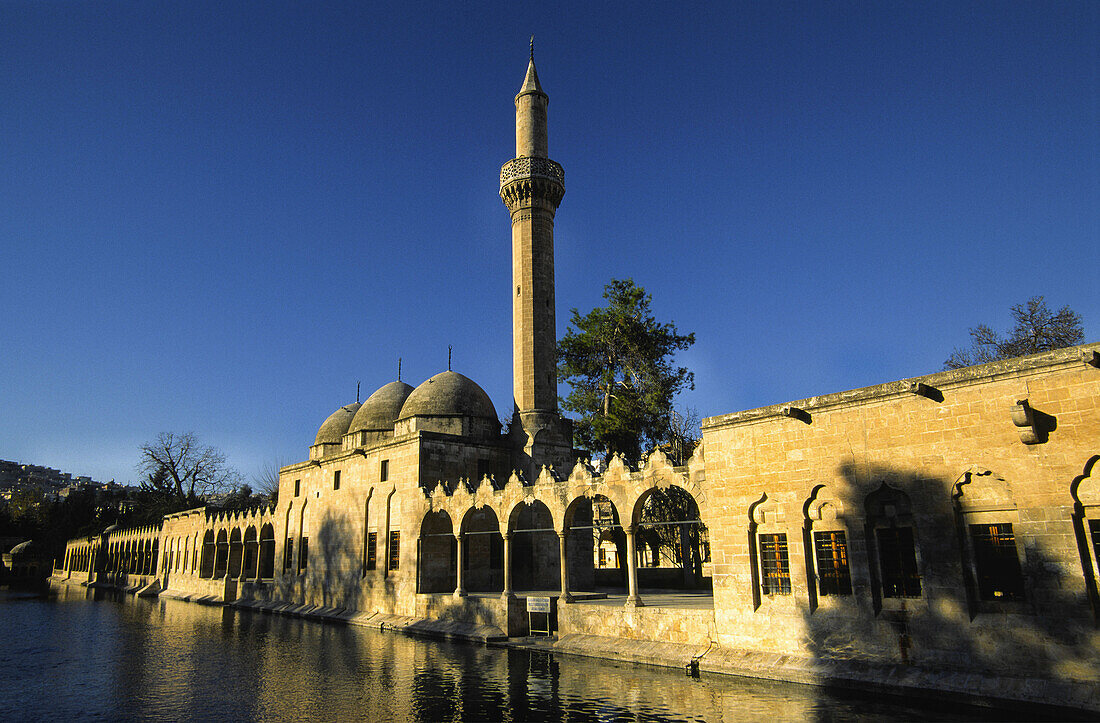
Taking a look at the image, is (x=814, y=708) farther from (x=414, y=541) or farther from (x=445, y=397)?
(x=445, y=397)

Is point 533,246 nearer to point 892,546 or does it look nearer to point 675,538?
point 675,538

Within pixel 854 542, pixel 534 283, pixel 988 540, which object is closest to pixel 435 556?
pixel 534 283

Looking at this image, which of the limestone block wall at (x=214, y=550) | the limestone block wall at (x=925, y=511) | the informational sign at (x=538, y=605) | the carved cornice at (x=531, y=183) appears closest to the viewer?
the limestone block wall at (x=925, y=511)

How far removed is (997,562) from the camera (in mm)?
11453

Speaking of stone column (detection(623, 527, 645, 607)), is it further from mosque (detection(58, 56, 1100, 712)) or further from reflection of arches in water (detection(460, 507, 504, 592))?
reflection of arches in water (detection(460, 507, 504, 592))

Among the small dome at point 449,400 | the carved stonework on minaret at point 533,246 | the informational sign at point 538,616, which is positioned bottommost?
the informational sign at point 538,616

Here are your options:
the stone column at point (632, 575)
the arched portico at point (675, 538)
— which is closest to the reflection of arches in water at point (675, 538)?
the arched portico at point (675, 538)

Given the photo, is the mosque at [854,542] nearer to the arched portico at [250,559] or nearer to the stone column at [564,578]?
the stone column at [564,578]

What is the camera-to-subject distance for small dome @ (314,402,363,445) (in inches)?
1377

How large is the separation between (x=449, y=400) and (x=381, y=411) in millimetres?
5351

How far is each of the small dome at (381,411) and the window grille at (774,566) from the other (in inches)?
803

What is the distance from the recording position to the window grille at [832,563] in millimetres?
13227

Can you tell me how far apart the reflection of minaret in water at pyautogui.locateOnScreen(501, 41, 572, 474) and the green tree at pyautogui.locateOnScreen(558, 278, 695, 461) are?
1462 millimetres

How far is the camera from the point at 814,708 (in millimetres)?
11164
